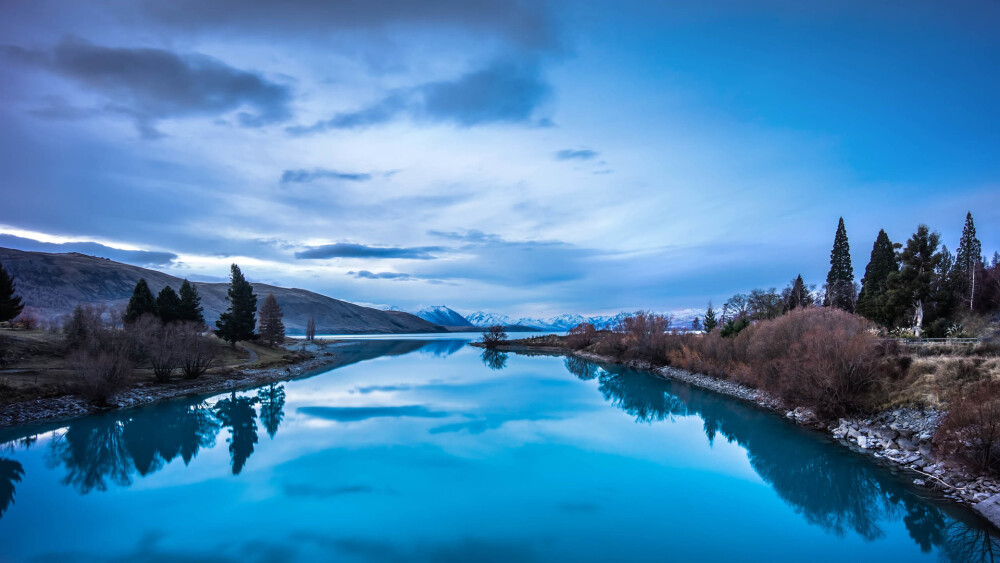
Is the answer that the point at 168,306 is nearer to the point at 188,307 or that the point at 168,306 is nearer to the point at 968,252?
the point at 188,307

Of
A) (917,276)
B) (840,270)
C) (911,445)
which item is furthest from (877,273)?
(911,445)

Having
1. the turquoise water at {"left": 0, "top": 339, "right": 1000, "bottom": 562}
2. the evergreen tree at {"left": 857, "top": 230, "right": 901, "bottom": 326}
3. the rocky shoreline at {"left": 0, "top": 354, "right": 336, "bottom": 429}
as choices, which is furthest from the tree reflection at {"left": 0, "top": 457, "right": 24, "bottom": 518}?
the evergreen tree at {"left": 857, "top": 230, "right": 901, "bottom": 326}

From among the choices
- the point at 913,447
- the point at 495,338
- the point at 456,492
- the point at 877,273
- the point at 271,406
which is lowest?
the point at 271,406

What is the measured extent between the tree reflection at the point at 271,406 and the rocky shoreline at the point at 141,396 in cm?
253

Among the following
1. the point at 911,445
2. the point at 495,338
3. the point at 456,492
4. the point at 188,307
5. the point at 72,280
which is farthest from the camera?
the point at 72,280

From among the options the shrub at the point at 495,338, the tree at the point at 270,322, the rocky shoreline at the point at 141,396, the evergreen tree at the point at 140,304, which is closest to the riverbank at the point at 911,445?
the rocky shoreline at the point at 141,396

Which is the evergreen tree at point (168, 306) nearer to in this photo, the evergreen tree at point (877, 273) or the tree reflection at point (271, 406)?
the tree reflection at point (271, 406)

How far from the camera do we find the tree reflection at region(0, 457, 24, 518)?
12.5 meters

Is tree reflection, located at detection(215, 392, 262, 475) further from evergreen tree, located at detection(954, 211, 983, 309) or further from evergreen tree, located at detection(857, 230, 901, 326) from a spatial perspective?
evergreen tree, located at detection(954, 211, 983, 309)

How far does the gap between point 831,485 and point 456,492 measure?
11488mm

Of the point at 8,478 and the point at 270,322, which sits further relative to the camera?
the point at 270,322

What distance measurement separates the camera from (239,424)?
2309cm

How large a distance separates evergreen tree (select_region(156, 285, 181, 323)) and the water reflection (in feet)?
134

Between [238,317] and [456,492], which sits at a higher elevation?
[238,317]
